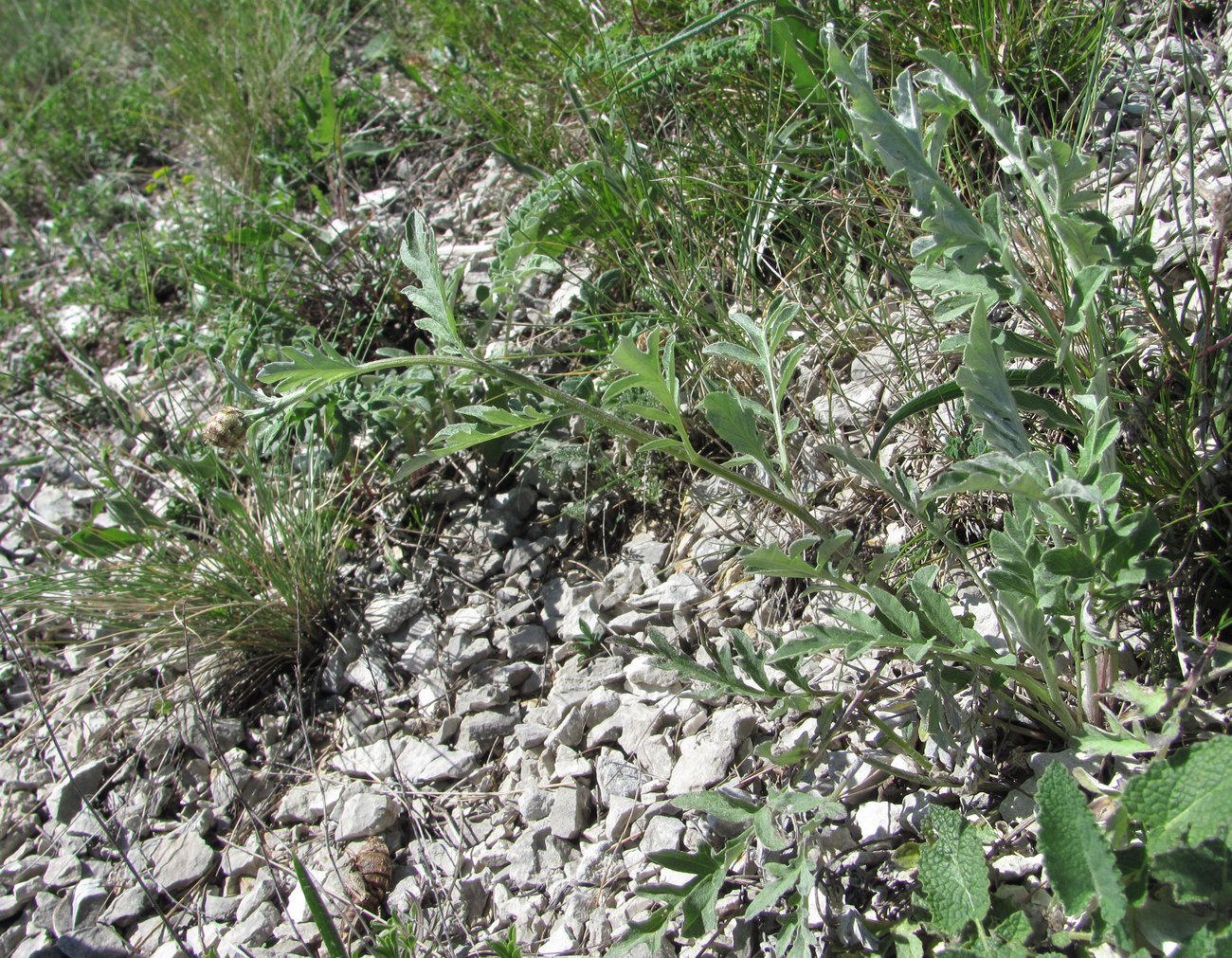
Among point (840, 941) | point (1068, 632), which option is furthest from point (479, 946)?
point (1068, 632)

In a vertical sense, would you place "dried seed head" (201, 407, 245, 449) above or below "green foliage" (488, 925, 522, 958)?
above

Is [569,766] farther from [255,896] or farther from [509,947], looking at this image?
[255,896]

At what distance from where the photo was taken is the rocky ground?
5.42 ft

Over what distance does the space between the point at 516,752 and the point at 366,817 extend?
33 centimetres

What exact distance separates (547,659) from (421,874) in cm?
53

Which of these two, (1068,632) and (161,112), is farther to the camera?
(161,112)

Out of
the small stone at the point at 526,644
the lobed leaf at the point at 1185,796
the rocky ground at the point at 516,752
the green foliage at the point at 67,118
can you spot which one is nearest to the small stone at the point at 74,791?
the rocky ground at the point at 516,752

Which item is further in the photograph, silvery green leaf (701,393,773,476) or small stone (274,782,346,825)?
small stone (274,782,346,825)

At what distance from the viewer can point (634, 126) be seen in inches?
111

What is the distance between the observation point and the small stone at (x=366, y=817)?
2004mm

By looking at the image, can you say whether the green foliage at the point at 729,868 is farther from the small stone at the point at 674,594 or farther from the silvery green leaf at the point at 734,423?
the small stone at the point at 674,594

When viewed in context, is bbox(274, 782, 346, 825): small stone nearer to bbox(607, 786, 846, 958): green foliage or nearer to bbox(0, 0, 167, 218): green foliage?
bbox(607, 786, 846, 958): green foliage

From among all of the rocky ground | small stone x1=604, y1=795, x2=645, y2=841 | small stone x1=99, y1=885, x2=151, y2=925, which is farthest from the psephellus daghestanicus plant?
small stone x1=99, y1=885, x2=151, y2=925

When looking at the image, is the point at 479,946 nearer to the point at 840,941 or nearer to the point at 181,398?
the point at 840,941
